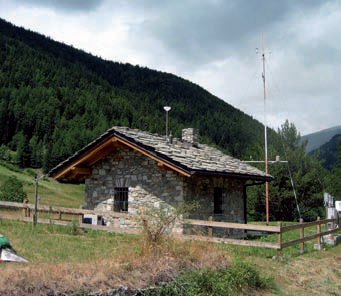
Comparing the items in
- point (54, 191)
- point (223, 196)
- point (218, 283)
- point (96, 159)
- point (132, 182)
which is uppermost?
point (96, 159)

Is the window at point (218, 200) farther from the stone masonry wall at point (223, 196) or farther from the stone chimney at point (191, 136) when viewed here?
the stone chimney at point (191, 136)

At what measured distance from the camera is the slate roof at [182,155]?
14.1 m

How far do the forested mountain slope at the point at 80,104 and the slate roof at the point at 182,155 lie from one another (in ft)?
A: 83.2

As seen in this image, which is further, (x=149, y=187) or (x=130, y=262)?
(x=149, y=187)

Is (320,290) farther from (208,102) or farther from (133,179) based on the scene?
(208,102)

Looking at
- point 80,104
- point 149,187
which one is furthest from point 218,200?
point 80,104

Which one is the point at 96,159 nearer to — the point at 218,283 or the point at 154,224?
the point at 154,224

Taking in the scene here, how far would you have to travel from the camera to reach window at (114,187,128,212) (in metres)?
16.1

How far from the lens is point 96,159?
16.8 m

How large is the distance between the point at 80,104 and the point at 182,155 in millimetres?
80034

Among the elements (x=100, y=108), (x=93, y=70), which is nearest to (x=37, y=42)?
(x=93, y=70)

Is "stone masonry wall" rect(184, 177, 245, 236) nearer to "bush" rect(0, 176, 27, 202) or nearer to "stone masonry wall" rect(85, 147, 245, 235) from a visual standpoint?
"stone masonry wall" rect(85, 147, 245, 235)

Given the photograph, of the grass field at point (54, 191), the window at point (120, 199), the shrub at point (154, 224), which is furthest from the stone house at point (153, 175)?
the grass field at point (54, 191)

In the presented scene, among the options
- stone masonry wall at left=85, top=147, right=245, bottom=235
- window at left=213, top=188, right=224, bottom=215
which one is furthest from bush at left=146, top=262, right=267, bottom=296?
window at left=213, top=188, right=224, bottom=215
